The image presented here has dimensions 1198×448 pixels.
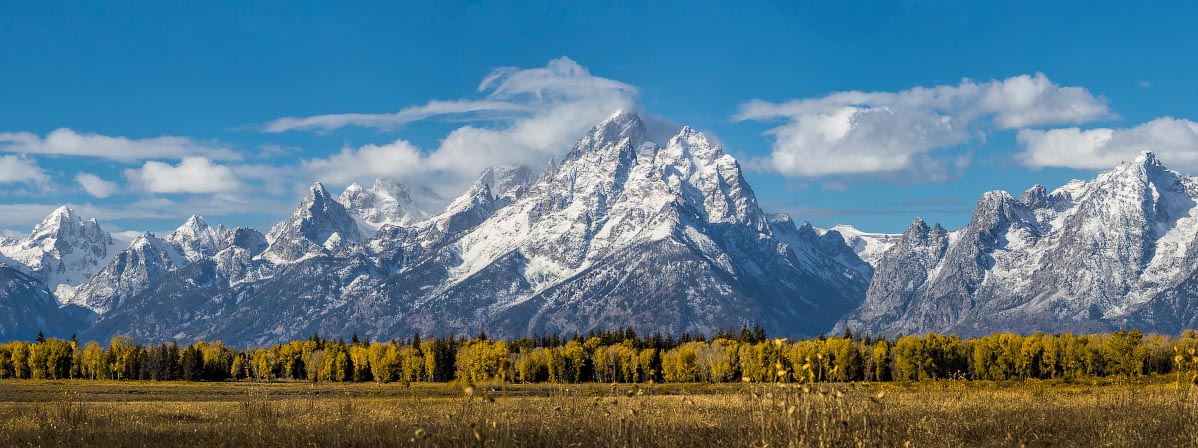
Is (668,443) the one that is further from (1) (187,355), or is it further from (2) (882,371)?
(1) (187,355)

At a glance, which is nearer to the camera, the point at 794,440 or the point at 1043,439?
the point at 794,440

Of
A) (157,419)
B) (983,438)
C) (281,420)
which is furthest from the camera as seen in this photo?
(157,419)

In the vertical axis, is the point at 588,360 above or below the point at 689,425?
below

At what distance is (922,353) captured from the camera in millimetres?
180375

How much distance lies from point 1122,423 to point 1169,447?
399 centimetres

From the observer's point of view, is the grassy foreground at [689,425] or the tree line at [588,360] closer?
the grassy foreground at [689,425]

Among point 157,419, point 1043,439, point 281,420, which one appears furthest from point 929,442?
point 157,419

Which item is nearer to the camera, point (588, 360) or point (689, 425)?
point (689, 425)

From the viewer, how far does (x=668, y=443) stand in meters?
22.2

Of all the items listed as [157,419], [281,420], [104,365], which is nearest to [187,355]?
[104,365]

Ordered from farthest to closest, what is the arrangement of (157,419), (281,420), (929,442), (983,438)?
(157,419) < (281,420) < (983,438) < (929,442)

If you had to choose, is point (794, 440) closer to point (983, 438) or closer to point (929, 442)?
point (929, 442)

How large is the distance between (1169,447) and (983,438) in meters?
4.00

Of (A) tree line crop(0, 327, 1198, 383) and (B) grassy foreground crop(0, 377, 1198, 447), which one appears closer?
(B) grassy foreground crop(0, 377, 1198, 447)
